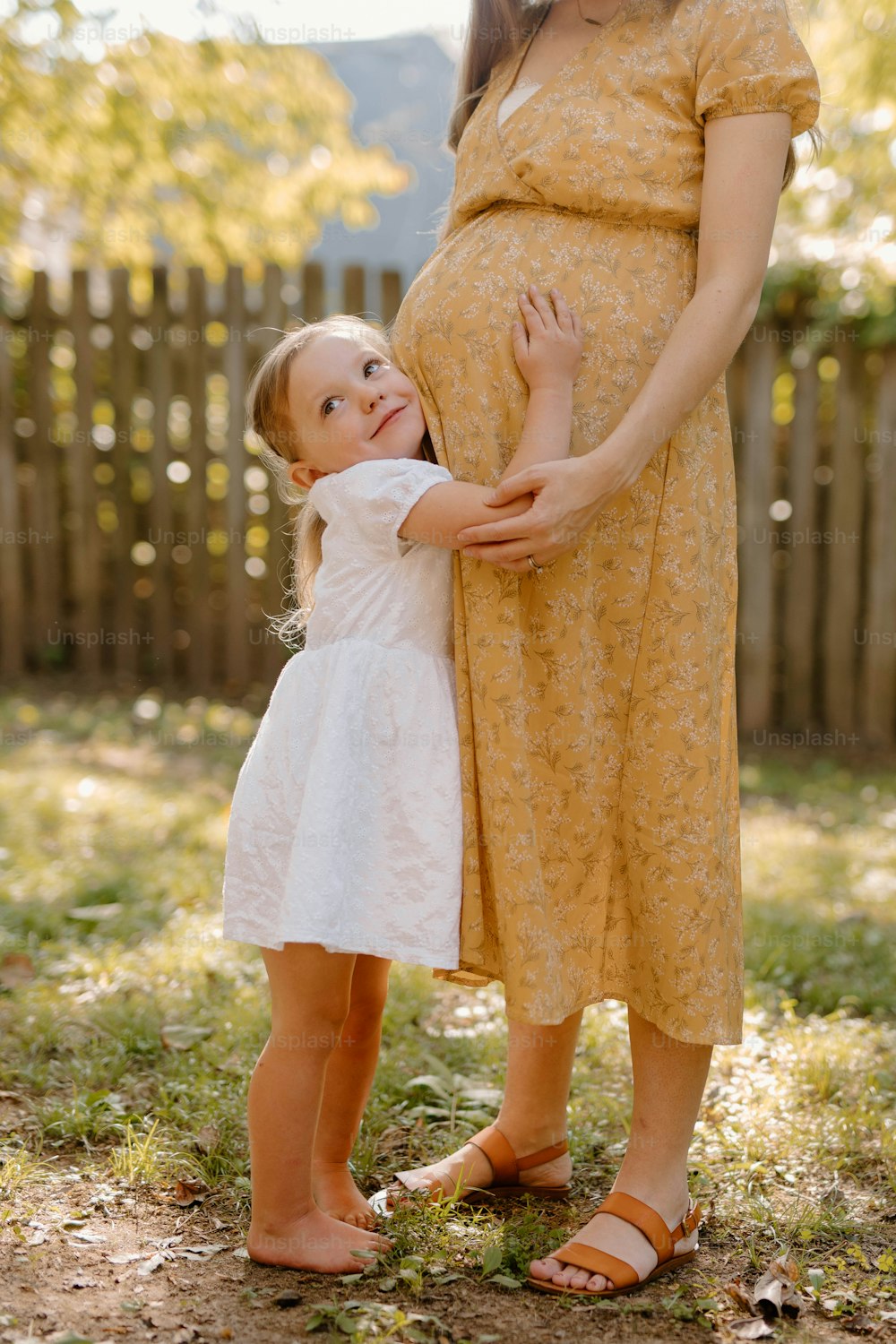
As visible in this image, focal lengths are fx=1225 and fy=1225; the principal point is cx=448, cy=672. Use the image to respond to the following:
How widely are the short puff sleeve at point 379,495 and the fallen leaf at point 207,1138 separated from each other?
1.15 m

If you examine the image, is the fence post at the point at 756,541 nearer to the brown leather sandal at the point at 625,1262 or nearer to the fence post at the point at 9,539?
the fence post at the point at 9,539

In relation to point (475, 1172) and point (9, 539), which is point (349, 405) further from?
point (9, 539)

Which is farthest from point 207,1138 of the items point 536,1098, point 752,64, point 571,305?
point 752,64

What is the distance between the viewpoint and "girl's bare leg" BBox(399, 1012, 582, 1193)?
7.14ft

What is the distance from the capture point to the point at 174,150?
27.2 ft

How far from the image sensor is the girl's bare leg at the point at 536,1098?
2176 millimetres

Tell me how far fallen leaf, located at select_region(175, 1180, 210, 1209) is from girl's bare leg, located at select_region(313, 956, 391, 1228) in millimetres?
229

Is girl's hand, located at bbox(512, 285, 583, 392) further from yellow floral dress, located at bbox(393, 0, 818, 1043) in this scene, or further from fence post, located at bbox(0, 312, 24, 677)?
fence post, located at bbox(0, 312, 24, 677)

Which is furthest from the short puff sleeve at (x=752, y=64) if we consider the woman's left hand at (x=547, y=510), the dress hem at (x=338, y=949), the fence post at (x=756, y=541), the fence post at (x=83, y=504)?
the fence post at (x=83, y=504)

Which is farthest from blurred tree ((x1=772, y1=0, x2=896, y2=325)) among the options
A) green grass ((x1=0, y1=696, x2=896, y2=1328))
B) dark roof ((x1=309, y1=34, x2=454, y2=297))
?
dark roof ((x1=309, y1=34, x2=454, y2=297))

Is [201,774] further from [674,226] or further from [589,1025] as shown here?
[674,226]

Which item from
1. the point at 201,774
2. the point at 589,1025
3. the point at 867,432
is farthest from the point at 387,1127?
the point at 867,432

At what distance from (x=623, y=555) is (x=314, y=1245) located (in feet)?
3.82

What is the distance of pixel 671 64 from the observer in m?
1.83
